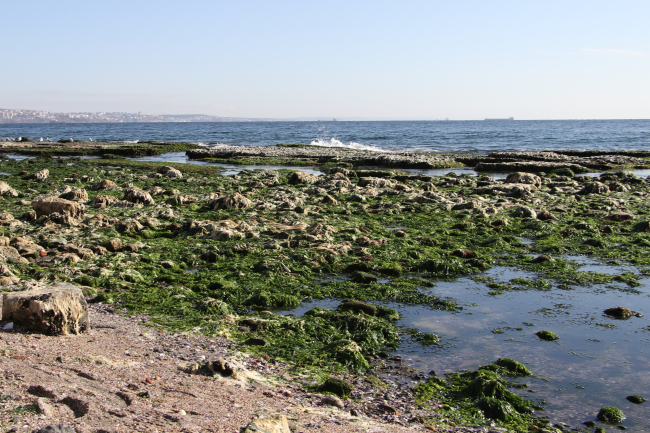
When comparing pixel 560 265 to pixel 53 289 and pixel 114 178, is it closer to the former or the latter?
pixel 53 289

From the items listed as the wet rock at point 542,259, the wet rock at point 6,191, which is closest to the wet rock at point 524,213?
the wet rock at point 542,259

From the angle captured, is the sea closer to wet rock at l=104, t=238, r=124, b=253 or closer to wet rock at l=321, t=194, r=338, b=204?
wet rock at l=321, t=194, r=338, b=204

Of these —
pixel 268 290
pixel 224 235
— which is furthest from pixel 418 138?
pixel 268 290

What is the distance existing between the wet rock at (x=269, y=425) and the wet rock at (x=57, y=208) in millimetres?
10377

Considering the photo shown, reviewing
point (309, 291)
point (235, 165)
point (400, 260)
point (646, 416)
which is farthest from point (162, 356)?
point (235, 165)

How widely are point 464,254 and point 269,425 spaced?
8.16 metres

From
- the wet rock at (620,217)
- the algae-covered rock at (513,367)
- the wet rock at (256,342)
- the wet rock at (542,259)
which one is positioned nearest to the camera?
the algae-covered rock at (513,367)

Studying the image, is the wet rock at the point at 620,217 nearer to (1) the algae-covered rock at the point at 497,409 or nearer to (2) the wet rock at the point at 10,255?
(1) the algae-covered rock at the point at 497,409

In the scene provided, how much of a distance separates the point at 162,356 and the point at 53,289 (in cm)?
170

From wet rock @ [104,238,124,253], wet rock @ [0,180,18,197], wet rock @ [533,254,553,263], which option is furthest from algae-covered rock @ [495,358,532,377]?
wet rock @ [0,180,18,197]

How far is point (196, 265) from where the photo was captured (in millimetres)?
10125

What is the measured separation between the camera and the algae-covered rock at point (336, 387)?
213 inches

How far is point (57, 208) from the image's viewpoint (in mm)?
12570

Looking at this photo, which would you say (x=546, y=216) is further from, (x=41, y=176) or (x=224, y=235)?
(x=41, y=176)
